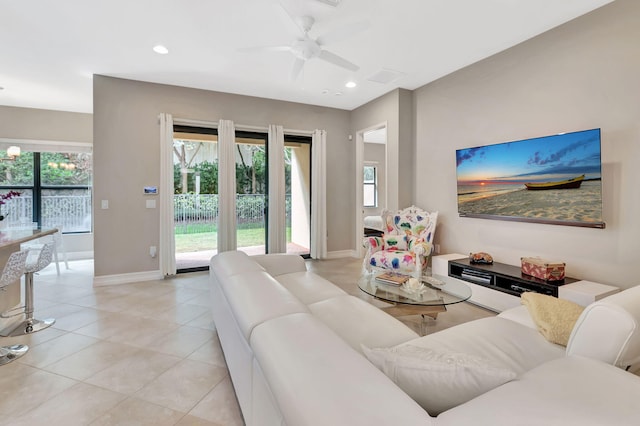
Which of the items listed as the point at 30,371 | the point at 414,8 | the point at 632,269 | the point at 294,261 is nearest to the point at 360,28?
the point at 414,8

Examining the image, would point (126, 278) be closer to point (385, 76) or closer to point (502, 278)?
point (385, 76)

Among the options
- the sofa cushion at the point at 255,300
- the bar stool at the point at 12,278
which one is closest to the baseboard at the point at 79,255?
the bar stool at the point at 12,278

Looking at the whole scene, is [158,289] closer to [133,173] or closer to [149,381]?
[133,173]

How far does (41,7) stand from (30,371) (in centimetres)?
298

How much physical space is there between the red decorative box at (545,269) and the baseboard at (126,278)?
4576mm

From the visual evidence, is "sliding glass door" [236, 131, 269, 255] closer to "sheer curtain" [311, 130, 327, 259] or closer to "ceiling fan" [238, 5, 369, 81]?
"sheer curtain" [311, 130, 327, 259]

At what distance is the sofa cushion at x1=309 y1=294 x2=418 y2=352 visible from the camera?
1.61 metres

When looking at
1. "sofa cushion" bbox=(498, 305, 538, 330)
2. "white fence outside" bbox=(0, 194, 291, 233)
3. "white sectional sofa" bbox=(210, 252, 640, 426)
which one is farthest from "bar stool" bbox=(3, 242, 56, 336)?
"sofa cushion" bbox=(498, 305, 538, 330)

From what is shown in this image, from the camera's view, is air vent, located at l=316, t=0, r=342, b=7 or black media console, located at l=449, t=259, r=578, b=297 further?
black media console, located at l=449, t=259, r=578, b=297

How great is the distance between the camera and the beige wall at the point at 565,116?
8.25 ft

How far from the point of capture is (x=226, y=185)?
474 cm

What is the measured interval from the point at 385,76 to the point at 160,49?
2.77 meters

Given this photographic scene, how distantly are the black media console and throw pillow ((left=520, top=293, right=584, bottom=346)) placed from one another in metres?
1.04

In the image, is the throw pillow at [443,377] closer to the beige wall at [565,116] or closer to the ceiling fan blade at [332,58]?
the beige wall at [565,116]
